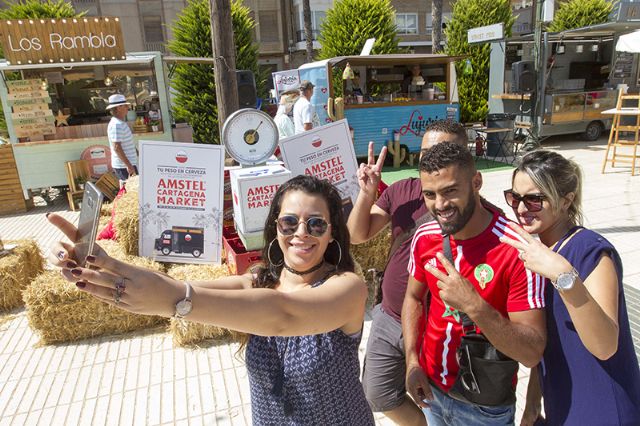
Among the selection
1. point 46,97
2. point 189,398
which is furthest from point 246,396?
point 46,97

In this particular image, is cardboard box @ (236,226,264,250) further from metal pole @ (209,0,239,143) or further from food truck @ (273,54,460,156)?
food truck @ (273,54,460,156)

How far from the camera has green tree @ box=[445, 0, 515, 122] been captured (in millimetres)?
16781

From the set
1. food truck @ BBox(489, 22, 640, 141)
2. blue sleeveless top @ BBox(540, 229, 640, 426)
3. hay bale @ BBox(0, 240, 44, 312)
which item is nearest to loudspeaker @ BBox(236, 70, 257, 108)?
Answer: hay bale @ BBox(0, 240, 44, 312)

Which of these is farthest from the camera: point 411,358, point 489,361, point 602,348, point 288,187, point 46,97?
point 46,97

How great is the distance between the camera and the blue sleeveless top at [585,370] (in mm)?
1374

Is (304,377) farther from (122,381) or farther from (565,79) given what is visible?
(565,79)

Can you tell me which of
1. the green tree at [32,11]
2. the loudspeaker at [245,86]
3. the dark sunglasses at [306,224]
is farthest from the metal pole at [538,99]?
the green tree at [32,11]

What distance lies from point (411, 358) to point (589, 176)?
361 inches

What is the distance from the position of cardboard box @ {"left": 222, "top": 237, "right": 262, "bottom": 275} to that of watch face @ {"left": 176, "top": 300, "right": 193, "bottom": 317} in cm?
291

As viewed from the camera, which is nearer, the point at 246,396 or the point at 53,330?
the point at 246,396

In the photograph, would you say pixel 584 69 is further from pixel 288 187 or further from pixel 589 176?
pixel 288 187

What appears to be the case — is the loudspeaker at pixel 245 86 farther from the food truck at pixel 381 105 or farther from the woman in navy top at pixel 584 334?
the woman in navy top at pixel 584 334

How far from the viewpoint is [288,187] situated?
1.73m

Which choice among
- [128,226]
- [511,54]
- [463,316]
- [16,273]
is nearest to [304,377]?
[463,316]
